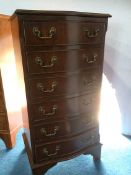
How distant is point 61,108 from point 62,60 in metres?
0.35

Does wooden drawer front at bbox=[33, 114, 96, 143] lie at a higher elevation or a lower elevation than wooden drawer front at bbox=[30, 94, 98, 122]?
lower

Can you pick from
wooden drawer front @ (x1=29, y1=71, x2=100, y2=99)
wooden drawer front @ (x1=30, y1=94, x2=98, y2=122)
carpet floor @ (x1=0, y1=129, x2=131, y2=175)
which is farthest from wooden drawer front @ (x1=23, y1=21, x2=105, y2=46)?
carpet floor @ (x1=0, y1=129, x2=131, y2=175)

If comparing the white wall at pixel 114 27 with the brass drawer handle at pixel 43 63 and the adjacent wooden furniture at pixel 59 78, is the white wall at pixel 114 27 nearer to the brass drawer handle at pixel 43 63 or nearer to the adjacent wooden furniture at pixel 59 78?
the adjacent wooden furniture at pixel 59 78

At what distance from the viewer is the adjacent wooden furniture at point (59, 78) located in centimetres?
110

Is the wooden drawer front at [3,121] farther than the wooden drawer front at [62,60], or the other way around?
the wooden drawer front at [3,121]

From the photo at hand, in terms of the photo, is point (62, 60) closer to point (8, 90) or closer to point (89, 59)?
point (89, 59)

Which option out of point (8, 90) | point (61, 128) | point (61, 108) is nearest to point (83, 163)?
point (61, 128)

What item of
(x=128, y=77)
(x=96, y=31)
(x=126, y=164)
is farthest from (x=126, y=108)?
(x=96, y=31)

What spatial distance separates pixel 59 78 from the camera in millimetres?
1247

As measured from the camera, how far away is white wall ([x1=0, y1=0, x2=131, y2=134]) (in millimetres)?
1623

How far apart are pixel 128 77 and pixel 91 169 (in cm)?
93

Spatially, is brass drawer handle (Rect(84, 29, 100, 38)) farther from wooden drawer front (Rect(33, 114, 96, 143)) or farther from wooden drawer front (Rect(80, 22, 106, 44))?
wooden drawer front (Rect(33, 114, 96, 143))

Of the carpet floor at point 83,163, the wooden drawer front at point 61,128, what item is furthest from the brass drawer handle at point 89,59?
the carpet floor at point 83,163

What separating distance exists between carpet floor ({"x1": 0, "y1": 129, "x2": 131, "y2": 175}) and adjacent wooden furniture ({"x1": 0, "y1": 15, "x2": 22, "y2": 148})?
0.15 metres
